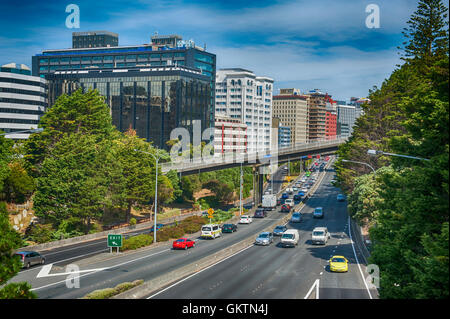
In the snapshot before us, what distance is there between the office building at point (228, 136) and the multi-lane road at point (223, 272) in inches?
4296

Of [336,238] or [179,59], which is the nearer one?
[336,238]

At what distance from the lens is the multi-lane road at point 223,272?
2981 cm

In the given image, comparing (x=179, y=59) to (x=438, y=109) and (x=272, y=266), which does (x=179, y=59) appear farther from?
(x=438, y=109)

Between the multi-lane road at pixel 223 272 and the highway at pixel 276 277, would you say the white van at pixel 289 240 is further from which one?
the multi-lane road at pixel 223 272

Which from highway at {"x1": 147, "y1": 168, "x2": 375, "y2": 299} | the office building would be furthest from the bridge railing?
the office building

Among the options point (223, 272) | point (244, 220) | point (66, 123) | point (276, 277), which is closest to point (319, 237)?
point (276, 277)

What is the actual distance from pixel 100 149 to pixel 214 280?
41.3 meters

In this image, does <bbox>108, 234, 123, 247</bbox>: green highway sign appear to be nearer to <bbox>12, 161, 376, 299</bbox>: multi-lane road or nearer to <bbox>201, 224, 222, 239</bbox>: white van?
<bbox>12, 161, 376, 299</bbox>: multi-lane road

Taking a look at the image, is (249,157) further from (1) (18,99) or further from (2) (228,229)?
(1) (18,99)

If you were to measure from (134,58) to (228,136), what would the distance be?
48.4m

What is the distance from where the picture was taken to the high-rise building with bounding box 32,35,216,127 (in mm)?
167250

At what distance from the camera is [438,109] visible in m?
22.0

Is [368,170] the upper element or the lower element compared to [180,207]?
upper
